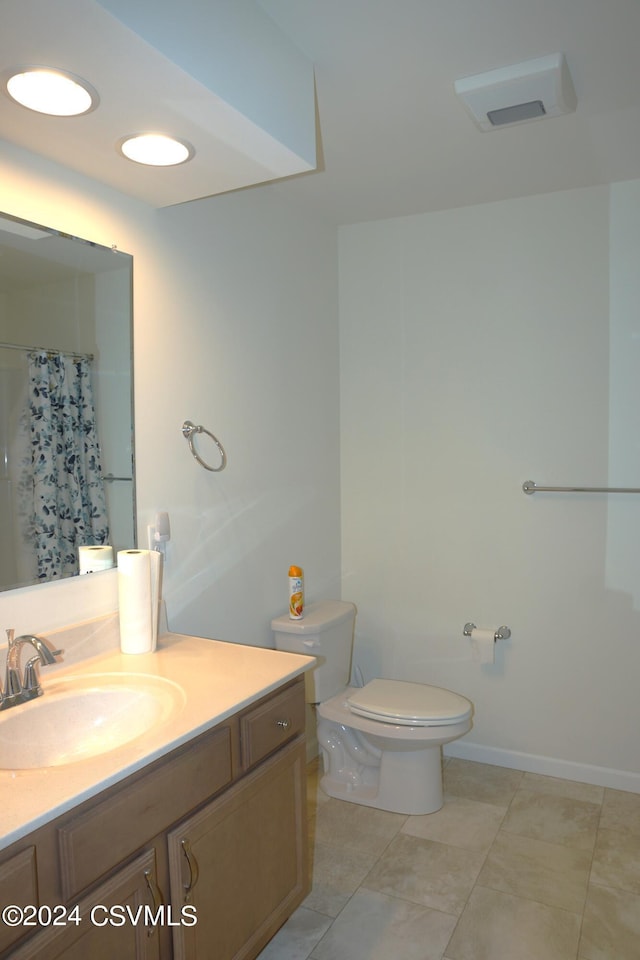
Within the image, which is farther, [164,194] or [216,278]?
[216,278]

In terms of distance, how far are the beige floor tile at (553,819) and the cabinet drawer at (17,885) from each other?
194cm

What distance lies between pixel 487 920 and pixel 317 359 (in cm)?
219

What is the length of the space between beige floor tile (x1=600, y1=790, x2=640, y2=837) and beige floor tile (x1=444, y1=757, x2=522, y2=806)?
35cm

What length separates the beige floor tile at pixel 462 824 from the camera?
248 cm

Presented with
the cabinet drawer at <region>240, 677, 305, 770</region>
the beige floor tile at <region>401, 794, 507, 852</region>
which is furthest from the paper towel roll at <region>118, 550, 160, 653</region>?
the beige floor tile at <region>401, 794, 507, 852</region>

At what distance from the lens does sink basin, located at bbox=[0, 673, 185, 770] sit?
1.48m

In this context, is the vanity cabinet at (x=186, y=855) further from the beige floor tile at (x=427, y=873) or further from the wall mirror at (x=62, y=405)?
the wall mirror at (x=62, y=405)

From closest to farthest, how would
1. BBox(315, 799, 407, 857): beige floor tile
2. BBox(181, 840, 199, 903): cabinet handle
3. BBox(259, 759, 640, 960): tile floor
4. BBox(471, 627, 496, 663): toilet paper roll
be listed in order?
BBox(181, 840, 199, 903): cabinet handle, BBox(259, 759, 640, 960): tile floor, BBox(315, 799, 407, 857): beige floor tile, BBox(471, 627, 496, 663): toilet paper roll

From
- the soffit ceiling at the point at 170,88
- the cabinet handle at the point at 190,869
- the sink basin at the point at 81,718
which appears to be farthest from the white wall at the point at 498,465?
the cabinet handle at the point at 190,869

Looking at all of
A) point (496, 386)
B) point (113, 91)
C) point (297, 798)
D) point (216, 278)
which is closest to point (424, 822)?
point (297, 798)

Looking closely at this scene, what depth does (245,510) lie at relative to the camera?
259 cm

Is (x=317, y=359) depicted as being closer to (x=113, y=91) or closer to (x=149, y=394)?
(x=149, y=394)

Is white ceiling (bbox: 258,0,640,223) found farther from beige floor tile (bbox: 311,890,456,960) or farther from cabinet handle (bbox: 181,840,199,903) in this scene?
beige floor tile (bbox: 311,890,456,960)

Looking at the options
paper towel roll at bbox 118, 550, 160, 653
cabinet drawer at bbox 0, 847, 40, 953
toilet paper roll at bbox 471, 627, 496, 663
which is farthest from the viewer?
toilet paper roll at bbox 471, 627, 496, 663
